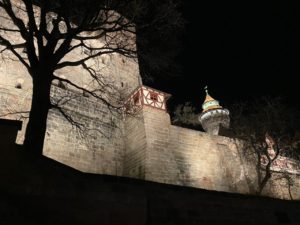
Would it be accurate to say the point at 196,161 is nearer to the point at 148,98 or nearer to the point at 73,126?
the point at 148,98

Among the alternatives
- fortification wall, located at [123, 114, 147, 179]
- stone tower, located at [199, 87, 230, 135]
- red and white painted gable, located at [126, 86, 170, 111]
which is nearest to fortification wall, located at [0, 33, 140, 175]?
fortification wall, located at [123, 114, 147, 179]

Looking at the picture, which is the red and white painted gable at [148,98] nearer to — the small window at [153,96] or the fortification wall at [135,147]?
the small window at [153,96]

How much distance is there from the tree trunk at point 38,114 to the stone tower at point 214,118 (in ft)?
64.8

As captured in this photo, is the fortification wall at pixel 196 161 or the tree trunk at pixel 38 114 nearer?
the tree trunk at pixel 38 114

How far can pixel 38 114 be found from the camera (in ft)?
22.1

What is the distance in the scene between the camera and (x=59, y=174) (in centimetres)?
495

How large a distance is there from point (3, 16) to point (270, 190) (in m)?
18.2

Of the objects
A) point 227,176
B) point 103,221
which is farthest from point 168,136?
point 103,221

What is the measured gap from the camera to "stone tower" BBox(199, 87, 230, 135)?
2553cm

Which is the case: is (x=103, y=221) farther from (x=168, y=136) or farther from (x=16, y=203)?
(x=168, y=136)

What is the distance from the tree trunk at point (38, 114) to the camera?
6.38m

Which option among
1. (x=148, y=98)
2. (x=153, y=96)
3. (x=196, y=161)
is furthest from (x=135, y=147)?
(x=196, y=161)

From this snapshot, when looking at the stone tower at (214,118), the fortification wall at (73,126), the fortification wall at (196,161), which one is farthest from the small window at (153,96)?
the stone tower at (214,118)

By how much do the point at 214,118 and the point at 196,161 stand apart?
11.7m
